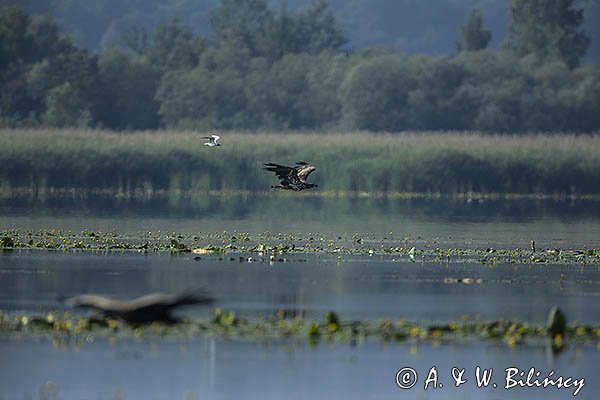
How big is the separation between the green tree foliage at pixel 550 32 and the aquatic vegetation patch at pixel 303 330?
8746 centimetres

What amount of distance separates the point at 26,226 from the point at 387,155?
73.3 feet

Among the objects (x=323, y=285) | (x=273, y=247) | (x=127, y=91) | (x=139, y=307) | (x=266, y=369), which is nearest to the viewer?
(x=266, y=369)

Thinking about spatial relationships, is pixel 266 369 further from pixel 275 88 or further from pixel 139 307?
pixel 275 88

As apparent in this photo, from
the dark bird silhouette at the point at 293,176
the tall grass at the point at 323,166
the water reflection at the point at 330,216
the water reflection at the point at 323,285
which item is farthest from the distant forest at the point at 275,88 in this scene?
the water reflection at the point at 323,285

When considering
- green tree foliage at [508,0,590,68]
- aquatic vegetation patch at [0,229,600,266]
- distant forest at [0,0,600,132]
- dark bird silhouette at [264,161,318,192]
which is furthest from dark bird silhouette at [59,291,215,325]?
green tree foliage at [508,0,590,68]

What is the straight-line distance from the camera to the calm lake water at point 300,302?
622 inches

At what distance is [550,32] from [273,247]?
266 ft

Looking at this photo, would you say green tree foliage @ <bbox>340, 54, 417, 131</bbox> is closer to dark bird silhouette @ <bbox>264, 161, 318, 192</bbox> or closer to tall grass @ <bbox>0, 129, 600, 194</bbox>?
tall grass @ <bbox>0, 129, 600, 194</bbox>

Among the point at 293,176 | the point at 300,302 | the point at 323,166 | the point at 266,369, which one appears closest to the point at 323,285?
the point at 300,302

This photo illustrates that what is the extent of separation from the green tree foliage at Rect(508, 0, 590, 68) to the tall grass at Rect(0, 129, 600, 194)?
5016 cm

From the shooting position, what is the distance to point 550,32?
357ft

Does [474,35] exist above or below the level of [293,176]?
above

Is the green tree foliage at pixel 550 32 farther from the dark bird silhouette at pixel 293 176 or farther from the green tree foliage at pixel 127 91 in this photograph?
the dark bird silhouette at pixel 293 176

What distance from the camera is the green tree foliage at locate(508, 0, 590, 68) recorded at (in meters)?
107
